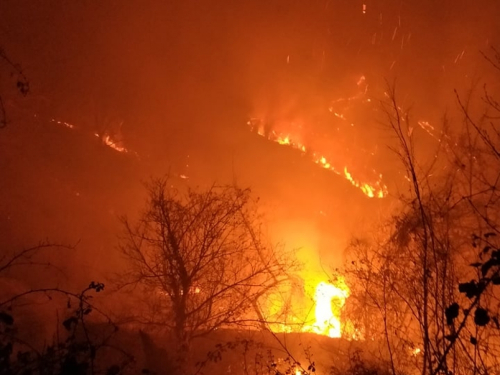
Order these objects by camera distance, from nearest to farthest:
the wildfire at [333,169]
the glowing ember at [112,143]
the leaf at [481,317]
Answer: the leaf at [481,317] → the glowing ember at [112,143] → the wildfire at [333,169]

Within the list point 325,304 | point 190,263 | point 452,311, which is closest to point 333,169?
point 325,304

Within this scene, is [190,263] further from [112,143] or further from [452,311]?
[112,143]

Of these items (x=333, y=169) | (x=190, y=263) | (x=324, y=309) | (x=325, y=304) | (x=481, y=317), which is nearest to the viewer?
(x=481, y=317)

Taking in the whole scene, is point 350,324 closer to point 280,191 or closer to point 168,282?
point 168,282

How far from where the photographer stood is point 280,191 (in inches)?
1512

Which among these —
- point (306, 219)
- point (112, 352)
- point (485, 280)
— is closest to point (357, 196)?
point (306, 219)

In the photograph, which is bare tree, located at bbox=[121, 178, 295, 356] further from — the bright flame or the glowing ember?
the glowing ember

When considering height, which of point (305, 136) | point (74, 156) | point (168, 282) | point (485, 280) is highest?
point (305, 136)

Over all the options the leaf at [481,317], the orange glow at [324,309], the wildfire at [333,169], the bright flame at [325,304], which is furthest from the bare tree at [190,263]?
the wildfire at [333,169]

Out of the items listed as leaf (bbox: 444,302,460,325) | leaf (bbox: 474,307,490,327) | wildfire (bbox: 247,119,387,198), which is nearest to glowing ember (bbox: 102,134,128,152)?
wildfire (bbox: 247,119,387,198)

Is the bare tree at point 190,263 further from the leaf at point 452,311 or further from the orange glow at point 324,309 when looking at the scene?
the leaf at point 452,311

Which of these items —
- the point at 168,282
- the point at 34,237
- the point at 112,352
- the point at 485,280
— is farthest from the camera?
the point at 34,237

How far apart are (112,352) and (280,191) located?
2826cm

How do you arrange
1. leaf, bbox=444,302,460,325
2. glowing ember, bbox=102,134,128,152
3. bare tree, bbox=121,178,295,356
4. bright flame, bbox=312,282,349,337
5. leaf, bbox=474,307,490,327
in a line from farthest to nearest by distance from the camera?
glowing ember, bbox=102,134,128,152
bright flame, bbox=312,282,349,337
bare tree, bbox=121,178,295,356
leaf, bbox=444,302,460,325
leaf, bbox=474,307,490,327
